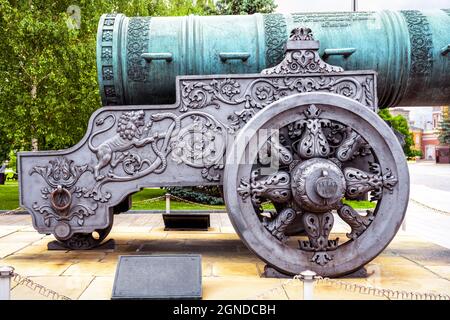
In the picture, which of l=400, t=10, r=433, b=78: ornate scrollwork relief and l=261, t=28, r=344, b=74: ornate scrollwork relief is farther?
l=400, t=10, r=433, b=78: ornate scrollwork relief

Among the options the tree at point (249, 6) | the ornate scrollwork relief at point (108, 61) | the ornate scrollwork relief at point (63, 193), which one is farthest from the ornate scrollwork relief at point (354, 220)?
the tree at point (249, 6)

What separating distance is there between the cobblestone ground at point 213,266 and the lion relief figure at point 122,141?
1.02m

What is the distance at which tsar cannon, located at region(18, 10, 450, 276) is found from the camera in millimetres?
4574

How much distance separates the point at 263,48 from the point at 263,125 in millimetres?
1034

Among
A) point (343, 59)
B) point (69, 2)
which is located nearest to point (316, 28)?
point (343, 59)

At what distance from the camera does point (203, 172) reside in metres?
5.02

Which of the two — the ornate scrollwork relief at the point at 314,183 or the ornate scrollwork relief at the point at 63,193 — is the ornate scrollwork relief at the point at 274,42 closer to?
the ornate scrollwork relief at the point at 314,183

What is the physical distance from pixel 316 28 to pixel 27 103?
11.5 meters

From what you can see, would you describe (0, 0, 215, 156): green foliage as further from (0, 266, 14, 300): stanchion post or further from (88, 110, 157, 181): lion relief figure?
(0, 266, 14, 300): stanchion post

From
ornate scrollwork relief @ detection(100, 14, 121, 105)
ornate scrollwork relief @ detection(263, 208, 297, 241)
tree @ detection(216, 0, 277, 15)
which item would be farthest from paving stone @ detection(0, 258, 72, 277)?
tree @ detection(216, 0, 277, 15)

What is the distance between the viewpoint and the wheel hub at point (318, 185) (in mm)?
4375

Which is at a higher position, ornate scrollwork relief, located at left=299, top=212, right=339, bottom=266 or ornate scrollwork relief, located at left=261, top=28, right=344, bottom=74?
ornate scrollwork relief, located at left=261, top=28, right=344, bottom=74

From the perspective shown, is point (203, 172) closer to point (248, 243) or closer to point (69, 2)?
point (248, 243)

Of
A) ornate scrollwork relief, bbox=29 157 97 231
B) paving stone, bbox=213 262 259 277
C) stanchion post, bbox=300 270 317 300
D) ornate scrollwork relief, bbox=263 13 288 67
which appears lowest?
paving stone, bbox=213 262 259 277
